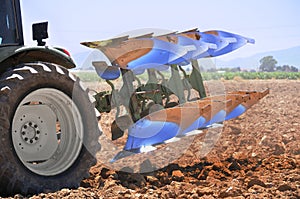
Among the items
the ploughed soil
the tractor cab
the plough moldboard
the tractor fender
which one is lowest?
the ploughed soil

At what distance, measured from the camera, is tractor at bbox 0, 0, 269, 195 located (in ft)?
13.4

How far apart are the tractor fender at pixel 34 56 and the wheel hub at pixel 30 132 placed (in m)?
0.52

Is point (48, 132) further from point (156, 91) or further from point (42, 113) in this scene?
point (156, 91)

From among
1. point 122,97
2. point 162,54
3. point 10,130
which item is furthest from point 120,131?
point 10,130

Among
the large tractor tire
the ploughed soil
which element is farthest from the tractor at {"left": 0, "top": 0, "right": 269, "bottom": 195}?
the ploughed soil

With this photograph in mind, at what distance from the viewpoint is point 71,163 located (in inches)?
178

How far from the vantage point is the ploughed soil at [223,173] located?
4.30m

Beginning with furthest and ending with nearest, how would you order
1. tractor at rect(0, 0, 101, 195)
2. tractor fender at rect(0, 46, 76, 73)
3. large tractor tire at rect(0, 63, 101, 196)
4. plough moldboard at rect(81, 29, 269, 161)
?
plough moldboard at rect(81, 29, 269, 161)
tractor fender at rect(0, 46, 76, 73)
tractor at rect(0, 0, 101, 195)
large tractor tire at rect(0, 63, 101, 196)

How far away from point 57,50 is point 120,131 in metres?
1.26

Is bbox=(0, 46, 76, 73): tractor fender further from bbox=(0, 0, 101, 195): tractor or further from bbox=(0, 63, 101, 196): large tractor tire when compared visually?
bbox=(0, 63, 101, 196): large tractor tire

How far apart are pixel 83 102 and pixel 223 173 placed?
1.78 meters

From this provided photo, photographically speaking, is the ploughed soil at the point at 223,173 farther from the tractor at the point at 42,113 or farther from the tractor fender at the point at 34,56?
the tractor fender at the point at 34,56

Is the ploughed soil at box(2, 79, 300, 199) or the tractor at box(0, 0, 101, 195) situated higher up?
the tractor at box(0, 0, 101, 195)

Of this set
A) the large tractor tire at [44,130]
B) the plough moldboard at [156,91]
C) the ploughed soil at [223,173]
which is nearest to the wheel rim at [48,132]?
the large tractor tire at [44,130]
